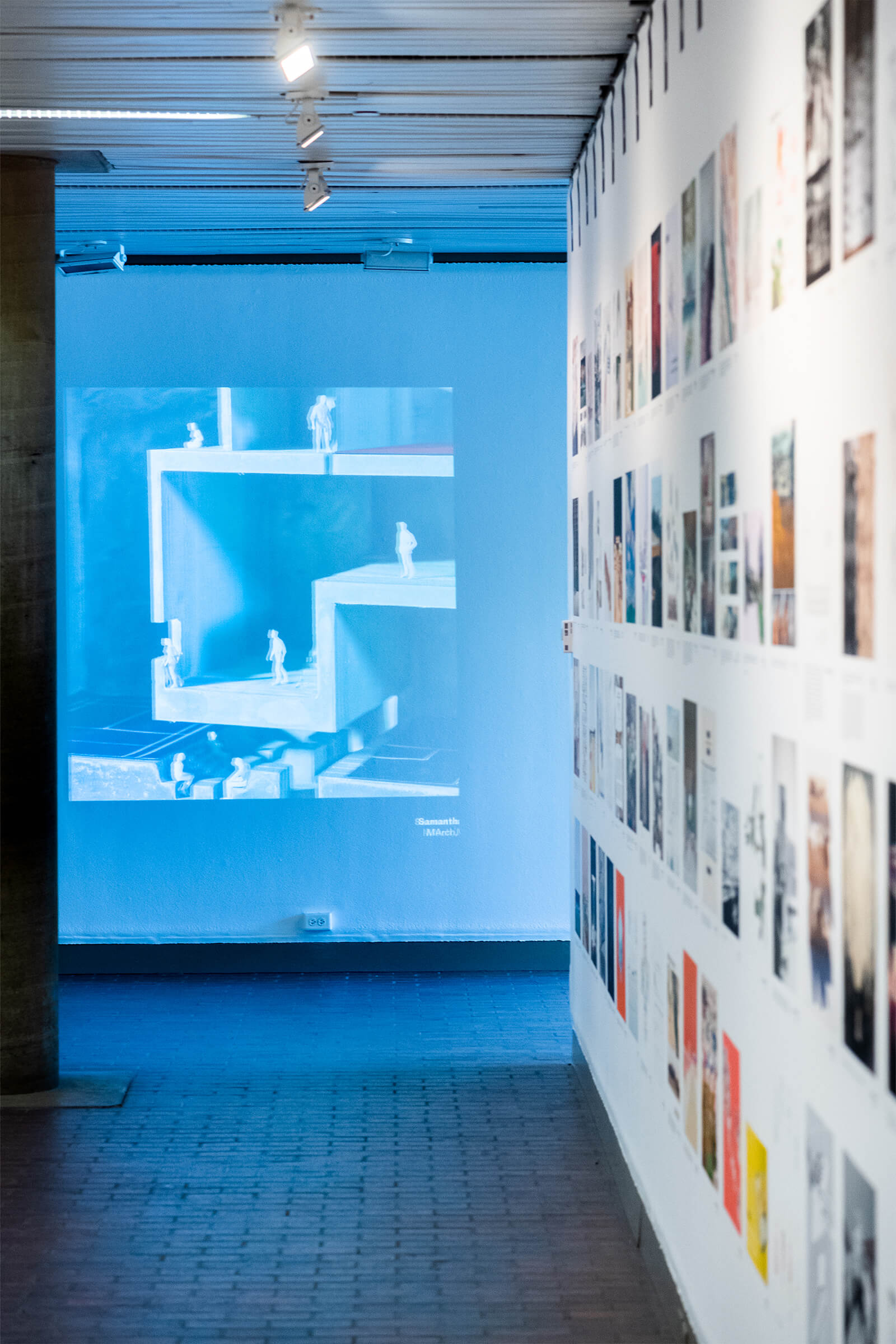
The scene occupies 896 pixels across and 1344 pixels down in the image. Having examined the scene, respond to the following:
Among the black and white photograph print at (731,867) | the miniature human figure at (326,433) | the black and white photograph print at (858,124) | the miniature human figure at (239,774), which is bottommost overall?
the miniature human figure at (239,774)

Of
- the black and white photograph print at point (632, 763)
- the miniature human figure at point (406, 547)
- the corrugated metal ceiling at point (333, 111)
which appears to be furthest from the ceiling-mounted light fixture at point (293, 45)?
the miniature human figure at point (406, 547)

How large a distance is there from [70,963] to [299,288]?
3.63 meters

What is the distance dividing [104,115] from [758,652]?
3.34 meters

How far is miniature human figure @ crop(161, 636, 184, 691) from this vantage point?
725 cm

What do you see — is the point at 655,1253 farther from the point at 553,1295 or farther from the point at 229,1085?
the point at 229,1085

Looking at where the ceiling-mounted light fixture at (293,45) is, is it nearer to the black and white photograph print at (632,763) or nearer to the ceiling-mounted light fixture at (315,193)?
the ceiling-mounted light fixture at (315,193)

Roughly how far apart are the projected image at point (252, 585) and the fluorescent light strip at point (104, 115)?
2498 millimetres

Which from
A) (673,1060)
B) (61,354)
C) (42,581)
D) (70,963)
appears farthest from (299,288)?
(673,1060)

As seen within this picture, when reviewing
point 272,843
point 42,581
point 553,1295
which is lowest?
point 553,1295

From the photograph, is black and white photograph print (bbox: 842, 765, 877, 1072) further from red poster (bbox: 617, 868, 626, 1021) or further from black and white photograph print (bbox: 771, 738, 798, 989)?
red poster (bbox: 617, 868, 626, 1021)

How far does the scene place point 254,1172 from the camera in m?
4.50

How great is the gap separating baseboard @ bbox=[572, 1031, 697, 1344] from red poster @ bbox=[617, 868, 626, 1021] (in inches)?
17.6

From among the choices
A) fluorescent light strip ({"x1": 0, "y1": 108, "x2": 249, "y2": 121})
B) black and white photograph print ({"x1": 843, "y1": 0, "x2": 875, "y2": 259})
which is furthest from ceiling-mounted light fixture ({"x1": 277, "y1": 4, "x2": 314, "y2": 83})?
black and white photograph print ({"x1": 843, "y1": 0, "x2": 875, "y2": 259})

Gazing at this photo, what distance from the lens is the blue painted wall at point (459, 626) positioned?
285 inches
